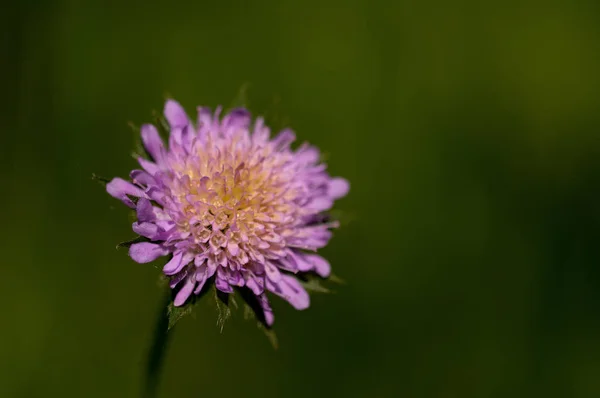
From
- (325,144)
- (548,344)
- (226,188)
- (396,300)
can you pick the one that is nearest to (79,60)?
(325,144)

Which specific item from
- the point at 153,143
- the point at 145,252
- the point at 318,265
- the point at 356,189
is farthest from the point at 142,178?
the point at 356,189

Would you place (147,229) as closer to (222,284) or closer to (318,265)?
(222,284)

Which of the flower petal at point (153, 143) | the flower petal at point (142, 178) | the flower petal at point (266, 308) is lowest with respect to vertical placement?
the flower petal at point (266, 308)

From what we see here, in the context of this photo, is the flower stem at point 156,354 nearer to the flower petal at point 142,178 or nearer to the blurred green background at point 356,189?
the flower petal at point 142,178

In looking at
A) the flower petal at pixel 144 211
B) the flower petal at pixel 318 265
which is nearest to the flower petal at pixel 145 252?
the flower petal at pixel 144 211

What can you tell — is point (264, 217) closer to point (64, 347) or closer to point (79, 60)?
point (64, 347)
